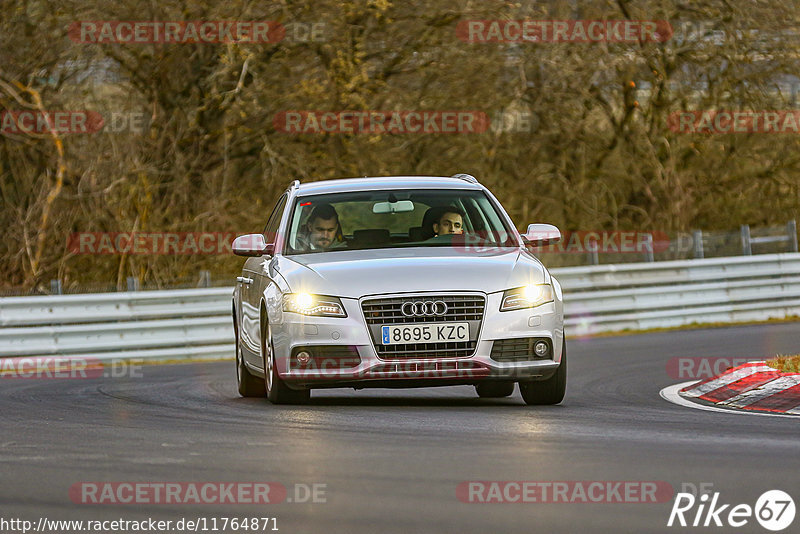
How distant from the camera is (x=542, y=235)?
38.8 feet

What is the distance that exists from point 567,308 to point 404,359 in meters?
12.3

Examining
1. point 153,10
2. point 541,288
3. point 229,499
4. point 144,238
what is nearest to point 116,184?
point 144,238

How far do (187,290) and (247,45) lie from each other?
6.34 meters

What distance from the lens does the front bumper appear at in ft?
34.8

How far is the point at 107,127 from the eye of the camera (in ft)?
85.4

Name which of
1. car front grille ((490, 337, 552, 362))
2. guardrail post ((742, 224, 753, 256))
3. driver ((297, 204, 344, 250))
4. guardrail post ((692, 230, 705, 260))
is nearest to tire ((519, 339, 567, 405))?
car front grille ((490, 337, 552, 362))

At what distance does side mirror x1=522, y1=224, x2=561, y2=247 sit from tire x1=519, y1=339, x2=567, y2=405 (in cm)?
92

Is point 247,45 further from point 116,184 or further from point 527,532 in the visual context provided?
point 527,532

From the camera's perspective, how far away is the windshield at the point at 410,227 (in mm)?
11773
